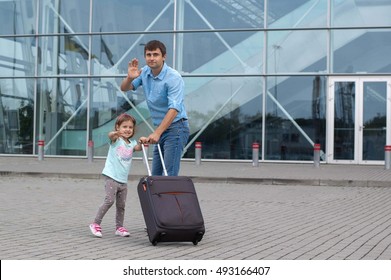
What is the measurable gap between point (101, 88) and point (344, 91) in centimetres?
793

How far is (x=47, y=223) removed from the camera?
26.8 feet

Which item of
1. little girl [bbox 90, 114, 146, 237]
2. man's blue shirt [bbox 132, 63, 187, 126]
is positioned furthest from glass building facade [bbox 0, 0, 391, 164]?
little girl [bbox 90, 114, 146, 237]

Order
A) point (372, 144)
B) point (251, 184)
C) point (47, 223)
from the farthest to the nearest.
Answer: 1. point (372, 144)
2. point (251, 184)
3. point (47, 223)

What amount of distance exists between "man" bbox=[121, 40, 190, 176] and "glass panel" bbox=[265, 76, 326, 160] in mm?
14765

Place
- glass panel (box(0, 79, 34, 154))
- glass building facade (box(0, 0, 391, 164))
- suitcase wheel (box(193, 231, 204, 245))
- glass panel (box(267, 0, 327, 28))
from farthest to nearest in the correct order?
1. glass panel (box(0, 79, 34, 154))
2. glass panel (box(267, 0, 327, 28))
3. glass building facade (box(0, 0, 391, 164))
4. suitcase wheel (box(193, 231, 204, 245))

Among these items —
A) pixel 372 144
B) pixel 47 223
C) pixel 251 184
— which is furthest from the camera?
pixel 372 144

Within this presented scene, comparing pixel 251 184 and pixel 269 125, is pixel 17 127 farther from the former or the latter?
pixel 251 184

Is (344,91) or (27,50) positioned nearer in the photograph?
(344,91)

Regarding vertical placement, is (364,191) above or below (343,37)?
below

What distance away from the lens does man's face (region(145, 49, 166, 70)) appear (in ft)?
22.6

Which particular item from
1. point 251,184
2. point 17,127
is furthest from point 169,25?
point 251,184

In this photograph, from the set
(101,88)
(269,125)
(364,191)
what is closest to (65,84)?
(101,88)

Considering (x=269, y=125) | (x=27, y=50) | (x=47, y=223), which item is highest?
(x=27, y=50)

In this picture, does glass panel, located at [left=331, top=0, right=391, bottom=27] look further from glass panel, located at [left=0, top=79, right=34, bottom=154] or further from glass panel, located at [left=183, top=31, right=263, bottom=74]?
glass panel, located at [left=0, top=79, right=34, bottom=154]
